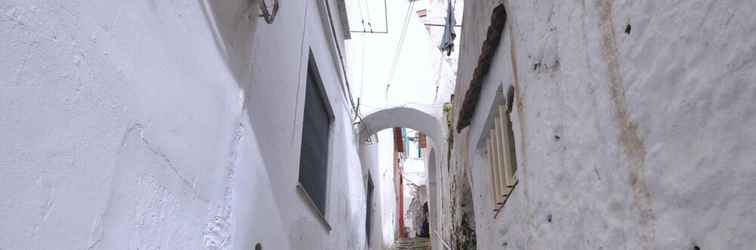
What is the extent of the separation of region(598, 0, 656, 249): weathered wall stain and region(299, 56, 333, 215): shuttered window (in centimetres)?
354

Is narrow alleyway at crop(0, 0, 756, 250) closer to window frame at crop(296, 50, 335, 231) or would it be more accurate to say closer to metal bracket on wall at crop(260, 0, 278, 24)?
metal bracket on wall at crop(260, 0, 278, 24)

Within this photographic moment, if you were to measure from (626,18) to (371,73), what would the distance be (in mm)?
7942

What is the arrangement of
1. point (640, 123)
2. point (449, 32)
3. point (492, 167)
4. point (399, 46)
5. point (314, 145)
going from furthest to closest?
1. point (399, 46)
2. point (449, 32)
3. point (314, 145)
4. point (492, 167)
5. point (640, 123)

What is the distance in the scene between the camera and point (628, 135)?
58.7 inches


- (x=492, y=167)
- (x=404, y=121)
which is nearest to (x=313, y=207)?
(x=492, y=167)

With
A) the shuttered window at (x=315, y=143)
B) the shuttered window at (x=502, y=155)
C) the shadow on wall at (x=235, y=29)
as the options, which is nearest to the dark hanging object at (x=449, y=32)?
the shuttered window at (x=315, y=143)

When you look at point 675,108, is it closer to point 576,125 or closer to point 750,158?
point 750,158

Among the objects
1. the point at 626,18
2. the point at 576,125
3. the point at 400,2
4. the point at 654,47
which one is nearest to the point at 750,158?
the point at 654,47

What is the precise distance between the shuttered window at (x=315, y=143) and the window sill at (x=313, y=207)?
92 mm

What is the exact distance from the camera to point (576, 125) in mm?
1944

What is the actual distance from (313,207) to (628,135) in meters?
3.81

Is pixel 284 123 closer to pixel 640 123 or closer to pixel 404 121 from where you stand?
pixel 640 123

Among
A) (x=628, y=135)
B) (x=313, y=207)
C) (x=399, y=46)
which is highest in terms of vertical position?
(x=399, y=46)

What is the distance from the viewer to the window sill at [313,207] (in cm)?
446
